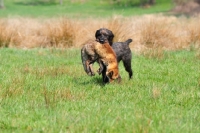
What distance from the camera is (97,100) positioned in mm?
6695

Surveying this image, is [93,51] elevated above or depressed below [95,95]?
above

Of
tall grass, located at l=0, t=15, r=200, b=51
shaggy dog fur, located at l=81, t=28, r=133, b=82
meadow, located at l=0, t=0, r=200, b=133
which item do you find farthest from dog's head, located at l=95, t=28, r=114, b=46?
tall grass, located at l=0, t=15, r=200, b=51

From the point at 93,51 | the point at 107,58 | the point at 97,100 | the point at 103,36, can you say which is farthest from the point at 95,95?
the point at 103,36

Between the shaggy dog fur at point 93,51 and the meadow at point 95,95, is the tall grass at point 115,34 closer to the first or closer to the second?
the meadow at point 95,95

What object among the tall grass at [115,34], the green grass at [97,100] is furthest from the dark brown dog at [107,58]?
the tall grass at [115,34]

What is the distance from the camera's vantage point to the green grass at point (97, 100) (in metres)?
5.31

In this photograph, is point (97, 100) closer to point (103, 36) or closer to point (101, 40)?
point (101, 40)

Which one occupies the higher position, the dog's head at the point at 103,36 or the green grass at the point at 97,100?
the dog's head at the point at 103,36

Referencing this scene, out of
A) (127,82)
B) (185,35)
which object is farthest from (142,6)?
(127,82)

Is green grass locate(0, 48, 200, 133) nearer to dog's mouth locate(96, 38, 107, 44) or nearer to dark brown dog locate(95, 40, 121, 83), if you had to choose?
dark brown dog locate(95, 40, 121, 83)

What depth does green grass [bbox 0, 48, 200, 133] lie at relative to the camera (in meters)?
5.31

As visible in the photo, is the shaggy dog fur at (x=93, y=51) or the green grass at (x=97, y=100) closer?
the green grass at (x=97, y=100)

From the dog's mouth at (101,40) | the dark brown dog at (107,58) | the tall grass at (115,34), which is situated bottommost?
the tall grass at (115,34)

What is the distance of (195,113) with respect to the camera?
19.3 ft
